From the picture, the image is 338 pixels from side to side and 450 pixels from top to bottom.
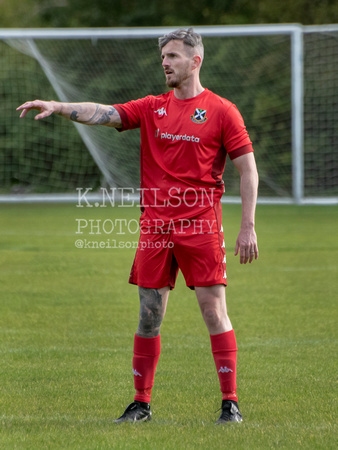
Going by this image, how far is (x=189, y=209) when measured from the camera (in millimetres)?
4598

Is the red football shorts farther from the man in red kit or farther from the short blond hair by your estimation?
the short blond hair

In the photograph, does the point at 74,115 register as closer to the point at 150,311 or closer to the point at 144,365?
the point at 150,311

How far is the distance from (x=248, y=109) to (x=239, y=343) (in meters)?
13.3

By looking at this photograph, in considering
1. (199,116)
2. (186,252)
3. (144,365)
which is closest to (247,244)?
(186,252)

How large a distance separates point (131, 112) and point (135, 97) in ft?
47.6

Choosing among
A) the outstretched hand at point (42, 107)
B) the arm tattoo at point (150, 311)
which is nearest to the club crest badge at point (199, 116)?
the outstretched hand at point (42, 107)

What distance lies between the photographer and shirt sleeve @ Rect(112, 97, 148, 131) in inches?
188

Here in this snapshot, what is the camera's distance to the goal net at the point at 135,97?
18547mm

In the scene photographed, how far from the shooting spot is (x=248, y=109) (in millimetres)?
19500

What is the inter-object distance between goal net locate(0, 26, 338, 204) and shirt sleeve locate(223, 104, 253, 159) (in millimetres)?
13814

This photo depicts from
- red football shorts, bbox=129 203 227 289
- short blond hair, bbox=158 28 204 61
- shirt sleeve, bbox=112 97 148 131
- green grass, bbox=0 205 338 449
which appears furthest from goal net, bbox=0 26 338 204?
red football shorts, bbox=129 203 227 289

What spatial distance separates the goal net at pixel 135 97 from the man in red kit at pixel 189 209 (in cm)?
1372

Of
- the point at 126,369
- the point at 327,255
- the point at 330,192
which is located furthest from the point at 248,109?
the point at 126,369

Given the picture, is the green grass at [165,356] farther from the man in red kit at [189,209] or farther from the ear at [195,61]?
the ear at [195,61]
